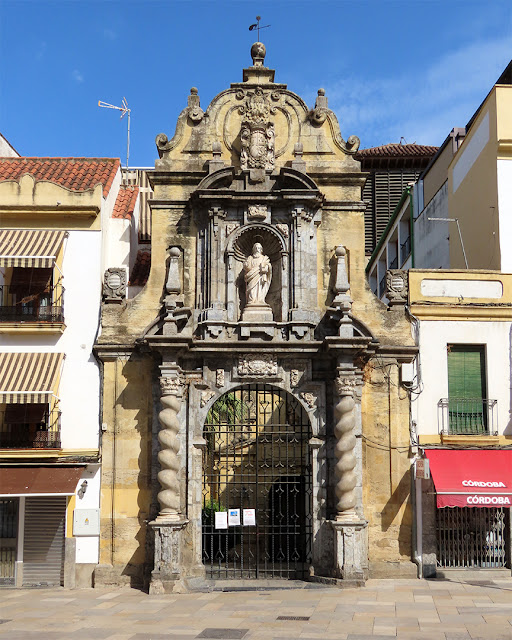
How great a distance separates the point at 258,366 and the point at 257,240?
3.28 m

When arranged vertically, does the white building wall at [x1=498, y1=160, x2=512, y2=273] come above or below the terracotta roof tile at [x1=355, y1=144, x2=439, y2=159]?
below

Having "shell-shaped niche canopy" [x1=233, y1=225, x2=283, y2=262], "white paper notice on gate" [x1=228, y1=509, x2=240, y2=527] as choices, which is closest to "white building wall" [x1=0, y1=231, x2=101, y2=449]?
"shell-shaped niche canopy" [x1=233, y1=225, x2=283, y2=262]

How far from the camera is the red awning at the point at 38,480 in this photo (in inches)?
779

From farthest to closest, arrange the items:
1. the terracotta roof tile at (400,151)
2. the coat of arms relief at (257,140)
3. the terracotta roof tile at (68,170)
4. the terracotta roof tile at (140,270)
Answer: the terracotta roof tile at (400,151) < the terracotta roof tile at (140,270) < the terracotta roof tile at (68,170) < the coat of arms relief at (257,140)

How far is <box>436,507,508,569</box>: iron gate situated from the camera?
69.0 feet

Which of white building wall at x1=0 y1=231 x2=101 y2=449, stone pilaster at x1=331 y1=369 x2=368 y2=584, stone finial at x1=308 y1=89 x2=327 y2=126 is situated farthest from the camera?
stone finial at x1=308 y1=89 x2=327 y2=126

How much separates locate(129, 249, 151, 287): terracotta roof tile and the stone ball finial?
611cm

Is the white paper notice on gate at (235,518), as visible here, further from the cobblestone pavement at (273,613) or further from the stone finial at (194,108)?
the stone finial at (194,108)

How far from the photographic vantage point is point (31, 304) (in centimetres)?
2158

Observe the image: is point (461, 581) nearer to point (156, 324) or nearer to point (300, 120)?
point (156, 324)

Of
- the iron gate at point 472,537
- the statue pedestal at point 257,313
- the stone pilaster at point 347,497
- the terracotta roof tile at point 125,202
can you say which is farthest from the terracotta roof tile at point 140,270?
the iron gate at point 472,537

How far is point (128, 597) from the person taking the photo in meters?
18.8

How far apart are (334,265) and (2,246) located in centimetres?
802

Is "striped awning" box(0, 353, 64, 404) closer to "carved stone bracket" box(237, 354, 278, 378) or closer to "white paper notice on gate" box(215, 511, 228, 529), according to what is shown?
"carved stone bracket" box(237, 354, 278, 378)
